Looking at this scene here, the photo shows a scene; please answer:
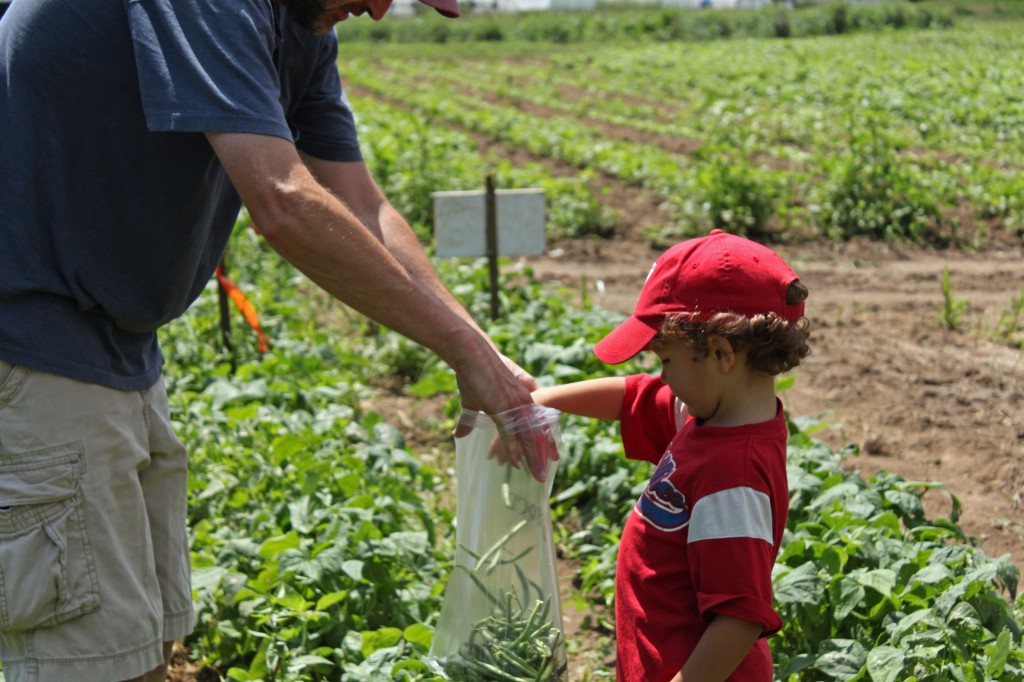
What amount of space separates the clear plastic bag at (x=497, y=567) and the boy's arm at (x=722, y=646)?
19.0 inches

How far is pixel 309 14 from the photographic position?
2.30m

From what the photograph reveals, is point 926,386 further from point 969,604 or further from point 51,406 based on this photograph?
point 51,406

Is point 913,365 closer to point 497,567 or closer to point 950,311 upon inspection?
point 950,311

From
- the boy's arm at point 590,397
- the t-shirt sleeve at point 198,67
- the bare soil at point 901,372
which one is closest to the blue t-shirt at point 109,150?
the t-shirt sleeve at point 198,67

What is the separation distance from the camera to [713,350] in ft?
6.77

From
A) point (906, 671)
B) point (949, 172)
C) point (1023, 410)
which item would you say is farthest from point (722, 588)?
point (949, 172)

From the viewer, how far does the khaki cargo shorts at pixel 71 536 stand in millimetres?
2131

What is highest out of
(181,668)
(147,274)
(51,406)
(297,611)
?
(147,274)

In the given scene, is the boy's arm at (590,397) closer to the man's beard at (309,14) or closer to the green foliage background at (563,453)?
the green foliage background at (563,453)

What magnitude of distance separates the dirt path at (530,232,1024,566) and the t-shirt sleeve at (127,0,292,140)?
106 inches

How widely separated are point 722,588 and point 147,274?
127cm

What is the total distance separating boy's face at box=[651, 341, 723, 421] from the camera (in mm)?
2082

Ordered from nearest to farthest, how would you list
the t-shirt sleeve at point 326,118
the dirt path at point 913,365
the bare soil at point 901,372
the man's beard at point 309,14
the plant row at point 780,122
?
the man's beard at point 309,14, the t-shirt sleeve at point 326,118, the bare soil at point 901,372, the dirt path at point 913,365, the plant row at point 780,122

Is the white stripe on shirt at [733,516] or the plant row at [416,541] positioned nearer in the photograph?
the white stripe on shirt at [733,516]
